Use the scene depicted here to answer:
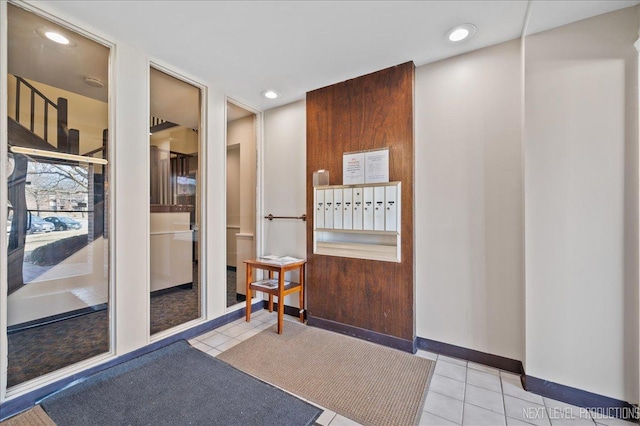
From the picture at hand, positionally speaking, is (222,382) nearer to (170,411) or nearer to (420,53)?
(170,411)

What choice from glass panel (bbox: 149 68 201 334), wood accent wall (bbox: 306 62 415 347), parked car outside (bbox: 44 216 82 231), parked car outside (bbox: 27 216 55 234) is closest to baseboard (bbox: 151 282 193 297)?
glass panel (bbox: 149 68 201 334)

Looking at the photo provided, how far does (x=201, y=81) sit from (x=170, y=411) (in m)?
2.80

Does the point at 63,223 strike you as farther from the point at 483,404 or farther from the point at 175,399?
the point at 483,404

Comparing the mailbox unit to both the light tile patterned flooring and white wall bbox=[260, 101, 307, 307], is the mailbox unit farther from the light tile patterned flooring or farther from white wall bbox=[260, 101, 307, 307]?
the light tile patterned flooring

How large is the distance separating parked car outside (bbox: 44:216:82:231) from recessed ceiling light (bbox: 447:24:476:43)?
3534mm

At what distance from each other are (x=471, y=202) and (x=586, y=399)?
144 cm

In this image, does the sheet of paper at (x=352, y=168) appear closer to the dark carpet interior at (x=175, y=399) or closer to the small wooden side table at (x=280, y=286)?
the small wooden side table at (x=280, y=286)

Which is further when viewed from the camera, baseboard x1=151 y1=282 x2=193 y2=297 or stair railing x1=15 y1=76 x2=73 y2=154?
baseboard x1=151 y1=282 x2=193 y2=297

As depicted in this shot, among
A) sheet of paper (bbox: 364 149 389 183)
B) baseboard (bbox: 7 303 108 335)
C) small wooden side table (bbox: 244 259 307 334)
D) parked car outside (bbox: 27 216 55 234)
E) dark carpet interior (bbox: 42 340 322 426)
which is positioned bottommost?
dark carpet interior (bbox: 42 340 322 426)

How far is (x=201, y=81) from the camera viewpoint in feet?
8.86

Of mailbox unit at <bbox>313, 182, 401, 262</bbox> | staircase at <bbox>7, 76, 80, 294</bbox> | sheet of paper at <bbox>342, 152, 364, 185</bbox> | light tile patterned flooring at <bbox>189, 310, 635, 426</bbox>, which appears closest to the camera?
light tile patterned flooring at <bbox>189, 310, 635, 426</bbox>

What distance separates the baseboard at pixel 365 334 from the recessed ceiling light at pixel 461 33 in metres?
2.50

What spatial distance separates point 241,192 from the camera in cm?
353

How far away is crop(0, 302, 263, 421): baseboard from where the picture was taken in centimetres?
159
